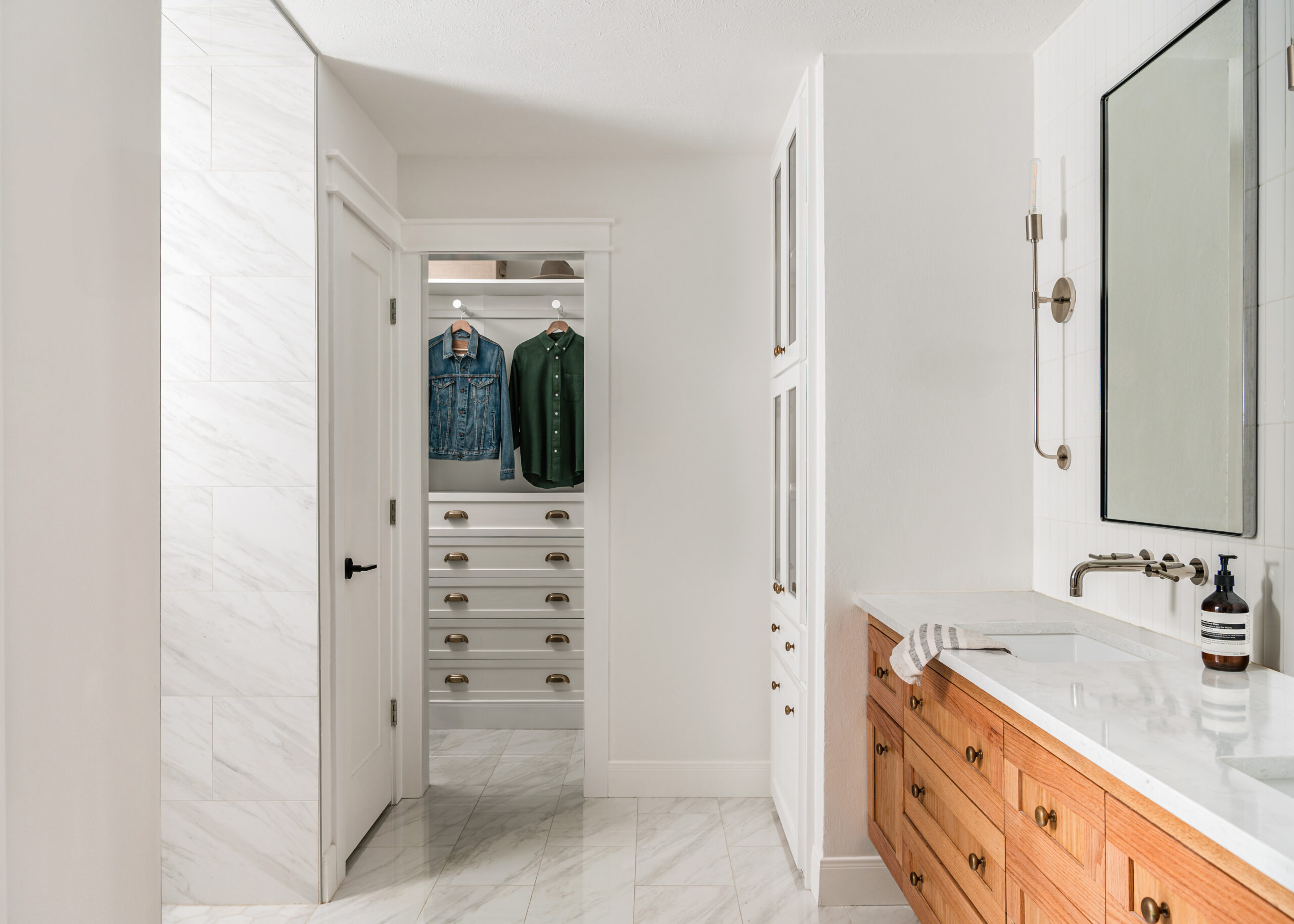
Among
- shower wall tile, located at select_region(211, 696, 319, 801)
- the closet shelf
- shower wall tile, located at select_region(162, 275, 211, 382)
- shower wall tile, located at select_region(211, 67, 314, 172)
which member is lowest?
shower wall tile, located at select_region(211, 696, 319, 801)

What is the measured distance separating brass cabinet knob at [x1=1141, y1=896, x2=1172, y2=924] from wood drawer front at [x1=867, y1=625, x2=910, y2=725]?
0.96 metres

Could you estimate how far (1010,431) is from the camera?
2.39 metres

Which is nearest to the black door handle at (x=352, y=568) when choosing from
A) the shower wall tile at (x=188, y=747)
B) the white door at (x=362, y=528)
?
the white door at (x=362, y=528)

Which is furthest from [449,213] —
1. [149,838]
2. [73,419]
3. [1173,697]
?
[1173,697]

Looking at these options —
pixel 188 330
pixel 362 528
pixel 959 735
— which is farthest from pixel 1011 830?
pixel 188 330

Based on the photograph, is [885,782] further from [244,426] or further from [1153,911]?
[244,426]

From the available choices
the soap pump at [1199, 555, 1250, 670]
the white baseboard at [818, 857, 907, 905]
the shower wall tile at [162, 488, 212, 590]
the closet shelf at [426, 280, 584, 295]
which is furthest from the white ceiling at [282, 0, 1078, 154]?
the white baseboard at [818, 857, 907, 905]

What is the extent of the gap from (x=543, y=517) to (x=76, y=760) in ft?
9.26

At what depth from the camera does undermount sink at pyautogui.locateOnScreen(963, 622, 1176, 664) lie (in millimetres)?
1893

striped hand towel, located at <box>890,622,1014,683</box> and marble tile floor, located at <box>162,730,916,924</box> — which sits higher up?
striped hand towel, located at <box>890,622,1014,683</box>

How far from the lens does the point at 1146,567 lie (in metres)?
1.71

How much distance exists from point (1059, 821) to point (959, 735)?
1.31 feet

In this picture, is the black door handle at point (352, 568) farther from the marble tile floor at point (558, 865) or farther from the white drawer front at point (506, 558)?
the white drawer front at point (506, 558)

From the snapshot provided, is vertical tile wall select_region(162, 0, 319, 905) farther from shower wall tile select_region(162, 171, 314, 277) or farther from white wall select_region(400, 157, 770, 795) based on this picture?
white wall select_region(400, 157, 770, 795)
